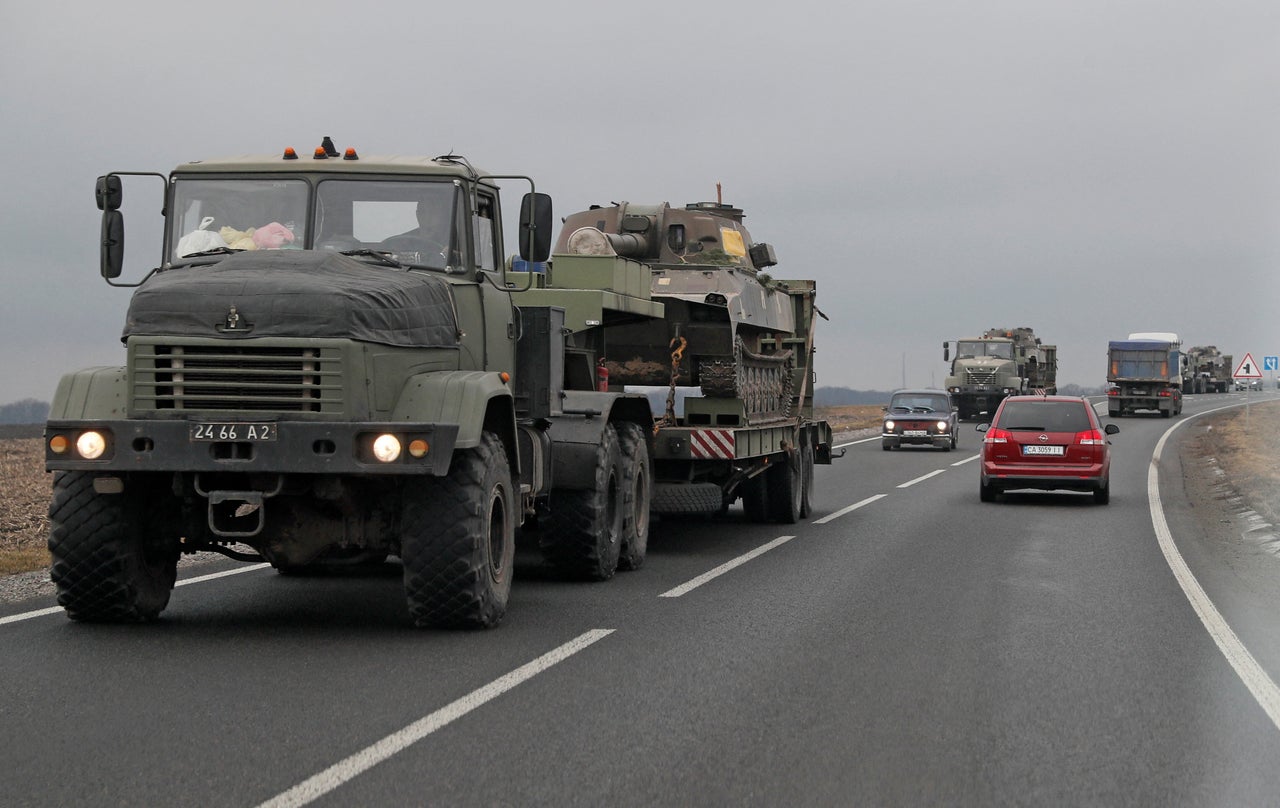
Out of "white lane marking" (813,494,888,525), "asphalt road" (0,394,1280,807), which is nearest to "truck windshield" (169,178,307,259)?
"asphalt road" (0,394,1280,807)

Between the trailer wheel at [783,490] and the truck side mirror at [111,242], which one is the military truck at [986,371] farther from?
the truck side mirror at [111,242]

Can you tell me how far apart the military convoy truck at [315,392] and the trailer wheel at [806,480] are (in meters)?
8.63

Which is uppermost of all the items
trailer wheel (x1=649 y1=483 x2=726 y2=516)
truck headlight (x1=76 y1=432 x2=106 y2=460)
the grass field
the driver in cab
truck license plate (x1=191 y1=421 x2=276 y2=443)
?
the driver in cab

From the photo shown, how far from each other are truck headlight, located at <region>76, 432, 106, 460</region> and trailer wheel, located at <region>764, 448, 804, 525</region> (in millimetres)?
11166

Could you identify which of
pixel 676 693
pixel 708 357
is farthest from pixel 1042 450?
pixel 676 693

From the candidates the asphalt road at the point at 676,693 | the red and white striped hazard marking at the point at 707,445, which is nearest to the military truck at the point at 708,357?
the red and white striped hazard marking at the point at 707,445

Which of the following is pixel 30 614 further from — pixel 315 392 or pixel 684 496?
pixel 684 496

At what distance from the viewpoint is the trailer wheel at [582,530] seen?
510 inches

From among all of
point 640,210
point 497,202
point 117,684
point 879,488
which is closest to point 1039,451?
point 879,488

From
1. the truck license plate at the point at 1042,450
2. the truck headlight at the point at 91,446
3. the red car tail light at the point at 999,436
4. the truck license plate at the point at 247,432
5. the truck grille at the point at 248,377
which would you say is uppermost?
the truck grille at the point at 248,377

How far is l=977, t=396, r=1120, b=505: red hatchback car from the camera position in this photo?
23578 millimetres

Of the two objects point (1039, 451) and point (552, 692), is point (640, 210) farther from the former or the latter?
point (552, 692)

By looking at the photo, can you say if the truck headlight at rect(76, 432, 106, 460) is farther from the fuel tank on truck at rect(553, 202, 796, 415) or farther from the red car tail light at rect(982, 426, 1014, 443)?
the red car tail light at rect(982, 426, 1014, 443)

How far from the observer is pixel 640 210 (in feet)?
66.8
